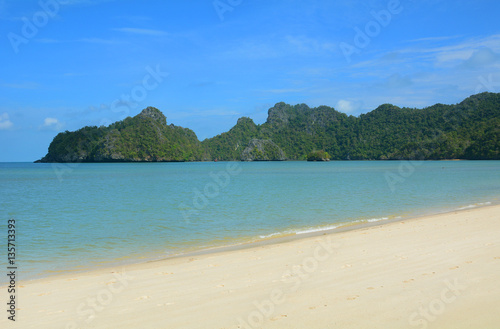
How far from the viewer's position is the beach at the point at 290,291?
16.4ft

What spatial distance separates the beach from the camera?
16.4 ft

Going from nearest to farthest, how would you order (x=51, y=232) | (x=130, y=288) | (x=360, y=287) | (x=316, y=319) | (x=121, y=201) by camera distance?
1. (x=316, y=319)
2. (x=360, y=287)
3. (x=130, y=288)
4. (x=51, y=232)
5. (x=121, y=201)

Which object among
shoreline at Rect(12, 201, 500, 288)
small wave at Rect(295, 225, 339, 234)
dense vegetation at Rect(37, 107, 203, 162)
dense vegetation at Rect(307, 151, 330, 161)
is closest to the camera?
shoreline at Rect(12, 201, 500, 288)

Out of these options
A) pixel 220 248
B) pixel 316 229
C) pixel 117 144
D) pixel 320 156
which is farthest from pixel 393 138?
pixel 220 248

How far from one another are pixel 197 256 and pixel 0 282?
13.9 ft

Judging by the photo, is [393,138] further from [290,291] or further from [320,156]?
[290,291]

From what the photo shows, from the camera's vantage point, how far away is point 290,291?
6117 millimetres

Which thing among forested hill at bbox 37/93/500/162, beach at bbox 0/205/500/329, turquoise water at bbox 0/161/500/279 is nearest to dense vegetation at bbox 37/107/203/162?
forested hill at bbox 37/93/500/162

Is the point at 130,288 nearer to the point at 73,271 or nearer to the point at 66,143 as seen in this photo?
the point at 73,271

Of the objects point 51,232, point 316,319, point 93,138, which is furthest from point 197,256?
point 93,138

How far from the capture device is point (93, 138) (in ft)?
536

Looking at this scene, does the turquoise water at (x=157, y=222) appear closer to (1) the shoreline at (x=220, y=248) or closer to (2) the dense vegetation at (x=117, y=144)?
(1) the shoreline at (x=220, y=248)

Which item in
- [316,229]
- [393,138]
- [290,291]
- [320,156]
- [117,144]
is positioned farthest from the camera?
[320,156]

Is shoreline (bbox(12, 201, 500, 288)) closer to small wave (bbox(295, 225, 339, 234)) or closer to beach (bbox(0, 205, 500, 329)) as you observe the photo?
small wave (bbox(295, 225, 339, 234))
